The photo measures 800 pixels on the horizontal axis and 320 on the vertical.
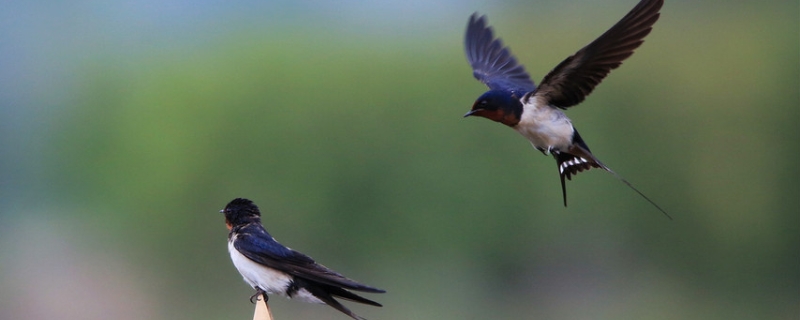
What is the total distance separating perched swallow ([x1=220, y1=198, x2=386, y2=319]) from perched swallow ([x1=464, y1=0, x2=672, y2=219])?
0.59m

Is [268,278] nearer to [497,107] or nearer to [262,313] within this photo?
[262,313]

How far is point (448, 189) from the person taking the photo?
9969 mm

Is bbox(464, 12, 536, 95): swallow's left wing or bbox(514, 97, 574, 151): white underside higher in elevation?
bbox(464, 12, 536, 95): swallow's left wing

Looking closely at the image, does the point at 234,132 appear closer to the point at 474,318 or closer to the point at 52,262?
the point at 52,262

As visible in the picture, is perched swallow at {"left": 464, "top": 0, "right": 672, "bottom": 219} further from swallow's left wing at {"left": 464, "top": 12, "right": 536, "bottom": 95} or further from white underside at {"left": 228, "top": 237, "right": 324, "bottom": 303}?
white underside at {"left": 228, "top": 237, "right": 324, "bottom": 303}

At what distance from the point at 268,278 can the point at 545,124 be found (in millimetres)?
886

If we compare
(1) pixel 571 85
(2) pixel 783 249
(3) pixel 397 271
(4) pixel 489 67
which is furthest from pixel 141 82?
(1) pixel 571 85

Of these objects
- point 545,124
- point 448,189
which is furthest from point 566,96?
point 448,189

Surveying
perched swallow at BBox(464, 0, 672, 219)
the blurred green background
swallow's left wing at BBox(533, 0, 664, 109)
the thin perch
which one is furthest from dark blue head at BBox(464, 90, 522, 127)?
the blurred green background

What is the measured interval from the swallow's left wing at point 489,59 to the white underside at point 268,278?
4.06 ft

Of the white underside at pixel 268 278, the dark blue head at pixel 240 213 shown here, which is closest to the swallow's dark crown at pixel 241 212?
the dark blue head at pixel 240 213

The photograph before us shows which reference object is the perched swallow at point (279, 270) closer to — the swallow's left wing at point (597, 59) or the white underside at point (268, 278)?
the white underside at point (268, 278)

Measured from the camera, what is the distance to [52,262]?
10797 millimetres

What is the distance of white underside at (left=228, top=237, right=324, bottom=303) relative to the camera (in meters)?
2.58
